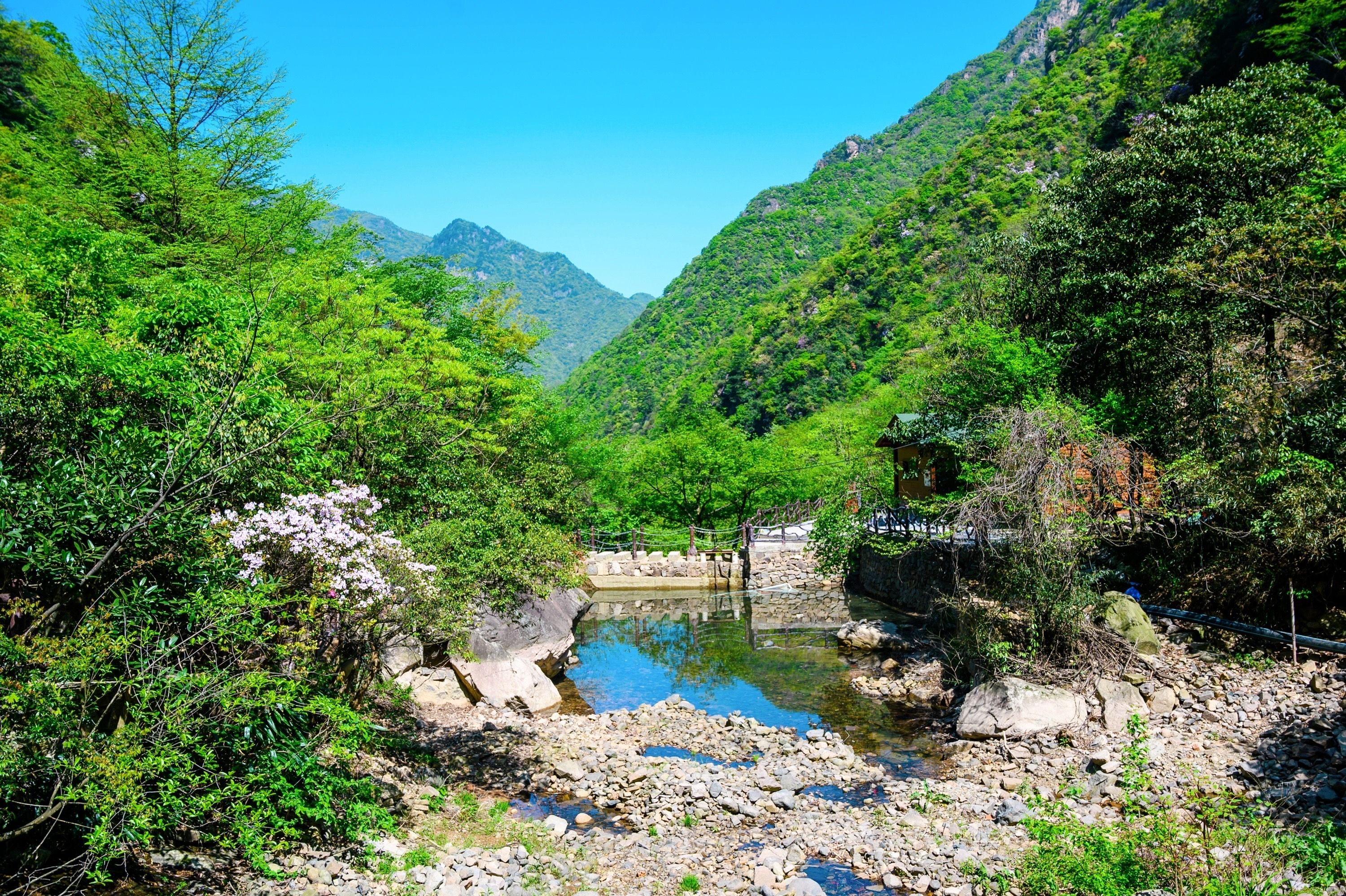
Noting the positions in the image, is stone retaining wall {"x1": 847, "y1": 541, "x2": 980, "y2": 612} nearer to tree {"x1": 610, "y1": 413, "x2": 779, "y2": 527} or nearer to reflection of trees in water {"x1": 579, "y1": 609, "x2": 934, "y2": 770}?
reflection of trees in water {"x1": 579, "y1": 609, "x2": 934, "y2": 770}

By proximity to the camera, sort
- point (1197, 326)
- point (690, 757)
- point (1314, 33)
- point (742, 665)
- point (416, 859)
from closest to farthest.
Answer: point (416, 859), point (690, 757), point (1197, 326), point (742, 665), point (1314, 33)

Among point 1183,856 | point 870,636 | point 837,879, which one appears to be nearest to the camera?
point 1183,856

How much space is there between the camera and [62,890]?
4980mm

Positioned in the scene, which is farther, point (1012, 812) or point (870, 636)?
point (870, 636)

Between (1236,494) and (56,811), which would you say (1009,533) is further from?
(56,811)

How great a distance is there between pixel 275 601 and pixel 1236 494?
12.3 metres

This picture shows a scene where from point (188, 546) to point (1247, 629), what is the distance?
1294 cm

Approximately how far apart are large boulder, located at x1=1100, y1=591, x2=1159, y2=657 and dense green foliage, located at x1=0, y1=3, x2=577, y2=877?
8.36 meters

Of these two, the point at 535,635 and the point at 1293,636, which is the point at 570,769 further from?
the point at 1293,636

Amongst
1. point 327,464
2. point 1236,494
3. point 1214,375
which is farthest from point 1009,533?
point 327,464

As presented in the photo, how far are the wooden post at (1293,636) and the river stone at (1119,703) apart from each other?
1.85 meters

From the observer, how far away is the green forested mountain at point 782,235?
76688 mm

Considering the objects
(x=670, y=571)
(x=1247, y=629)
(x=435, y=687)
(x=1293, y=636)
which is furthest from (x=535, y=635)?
(x=670, y=571)

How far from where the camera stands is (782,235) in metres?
82.9
